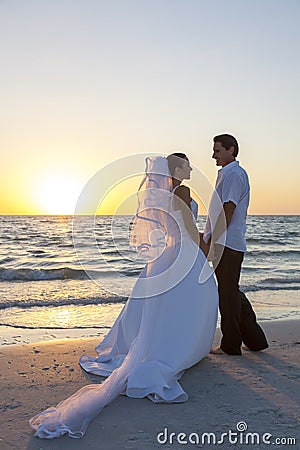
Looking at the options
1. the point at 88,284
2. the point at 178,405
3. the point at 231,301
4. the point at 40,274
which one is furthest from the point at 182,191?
the point at 40,274

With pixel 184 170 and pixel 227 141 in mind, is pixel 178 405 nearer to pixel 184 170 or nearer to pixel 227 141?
pixel 184 170

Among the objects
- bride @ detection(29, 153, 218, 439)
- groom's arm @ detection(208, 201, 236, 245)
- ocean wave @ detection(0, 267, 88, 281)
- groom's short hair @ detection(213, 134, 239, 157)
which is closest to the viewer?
bride @ detection(29, 153, 218, 439)

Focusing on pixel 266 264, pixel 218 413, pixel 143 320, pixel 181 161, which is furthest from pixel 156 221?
pixel 266 264

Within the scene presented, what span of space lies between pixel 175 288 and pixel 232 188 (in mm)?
1171

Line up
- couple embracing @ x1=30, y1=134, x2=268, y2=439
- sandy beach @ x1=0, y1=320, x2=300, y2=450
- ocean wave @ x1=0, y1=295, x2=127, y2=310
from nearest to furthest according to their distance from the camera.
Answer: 1. sandy beach @ x1=0, y1=320, x2=300, y2=450
2. couple embracing @ x1=30, y1=134, x2=268, y2=439
3. ocean wave @ x1=0, y1=295, x2=127, y2=310

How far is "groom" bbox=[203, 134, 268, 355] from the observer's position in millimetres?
5172

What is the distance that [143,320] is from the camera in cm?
459

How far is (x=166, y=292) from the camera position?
4613mm

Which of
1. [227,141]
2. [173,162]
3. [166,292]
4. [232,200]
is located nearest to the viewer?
[166,292]

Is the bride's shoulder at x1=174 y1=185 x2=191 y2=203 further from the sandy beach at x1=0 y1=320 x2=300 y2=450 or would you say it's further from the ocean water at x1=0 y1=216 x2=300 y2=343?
the sandy beach at x1=0 y1=320 x2=300 y2=450

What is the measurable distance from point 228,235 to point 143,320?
1.24 metres

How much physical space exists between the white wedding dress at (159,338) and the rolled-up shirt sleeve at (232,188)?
18.3 inches

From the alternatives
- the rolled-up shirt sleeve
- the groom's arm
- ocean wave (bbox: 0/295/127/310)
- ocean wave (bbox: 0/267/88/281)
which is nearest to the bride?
the groom's arm

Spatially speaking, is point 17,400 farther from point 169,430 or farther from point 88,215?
point 88,215
